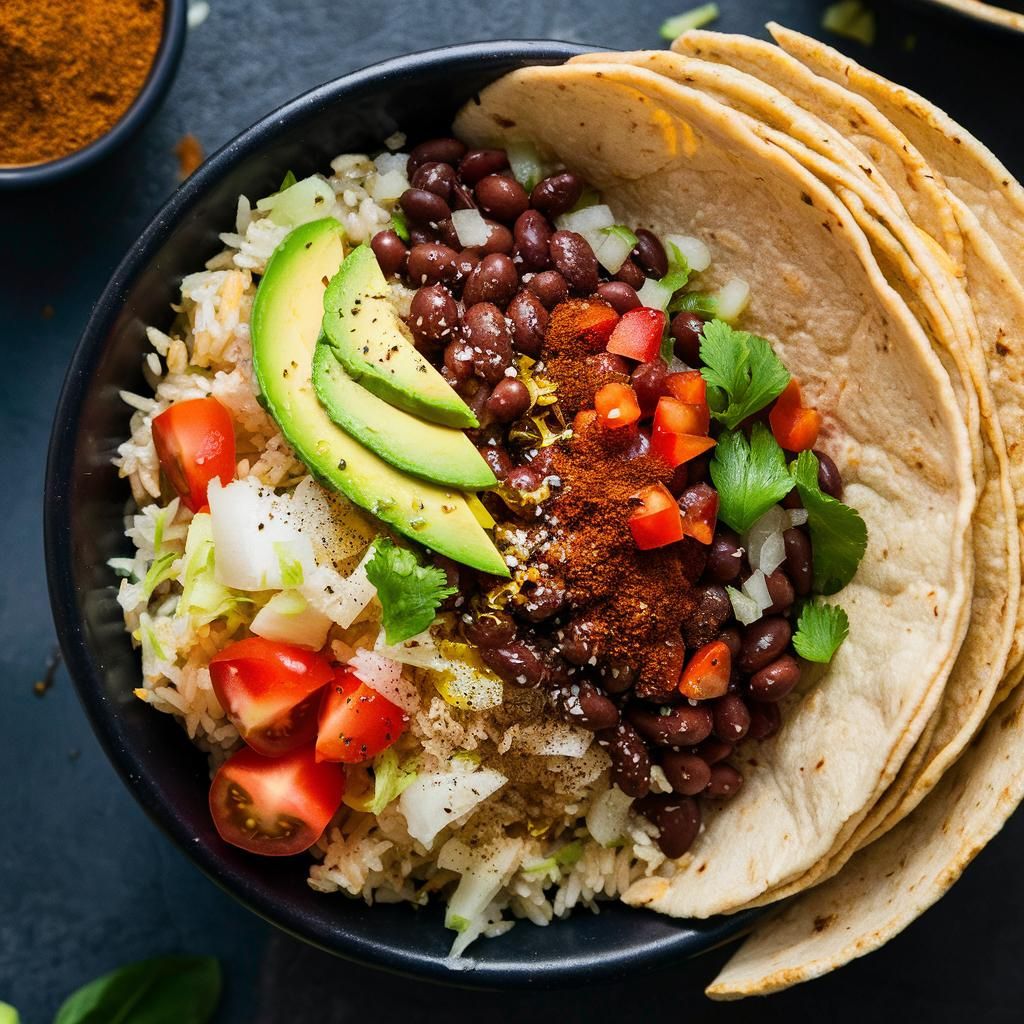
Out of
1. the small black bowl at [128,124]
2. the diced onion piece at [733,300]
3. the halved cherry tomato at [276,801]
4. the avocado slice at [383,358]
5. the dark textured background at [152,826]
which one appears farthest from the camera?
the dark textured background at [152,826]

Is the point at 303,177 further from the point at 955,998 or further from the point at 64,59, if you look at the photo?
the point at 955,998

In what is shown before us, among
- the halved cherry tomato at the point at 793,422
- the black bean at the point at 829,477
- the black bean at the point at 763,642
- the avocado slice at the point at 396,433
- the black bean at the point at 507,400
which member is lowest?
the black bean at the point at 763,642

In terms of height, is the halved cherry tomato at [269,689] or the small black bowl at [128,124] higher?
the small black bowl at [128,124]

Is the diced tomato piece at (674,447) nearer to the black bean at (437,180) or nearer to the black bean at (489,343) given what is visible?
the black bean at (489,343)

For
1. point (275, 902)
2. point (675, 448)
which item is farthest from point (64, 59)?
point (275, 902)

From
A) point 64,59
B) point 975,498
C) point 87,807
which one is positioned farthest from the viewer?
point 87,807

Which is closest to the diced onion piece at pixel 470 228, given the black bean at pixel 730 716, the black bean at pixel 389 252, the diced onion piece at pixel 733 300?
the black bean at pixel 389 252
